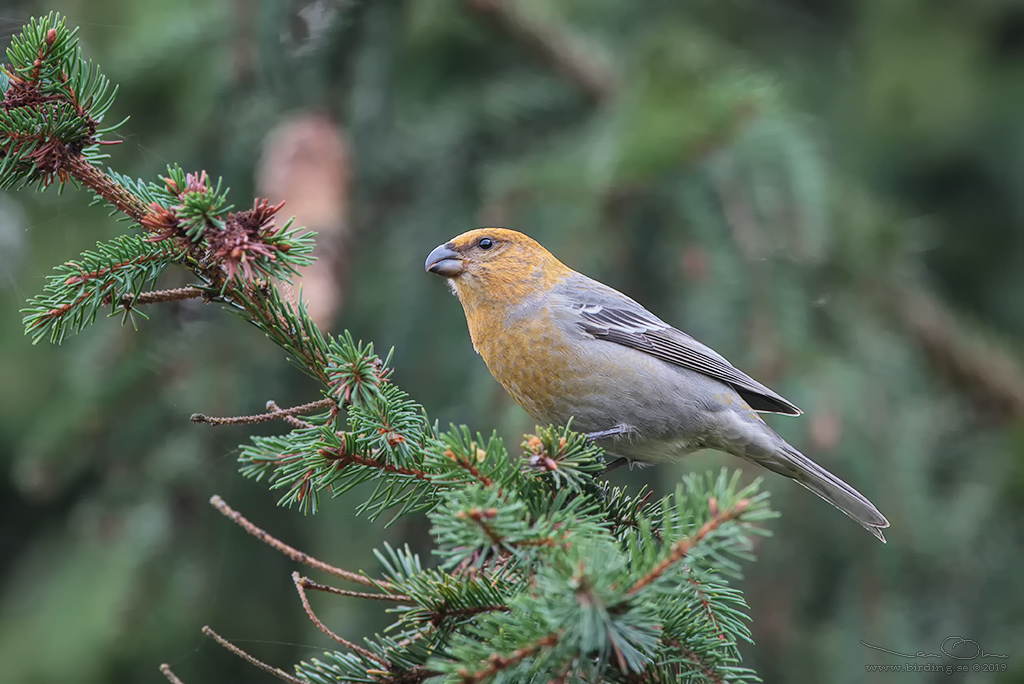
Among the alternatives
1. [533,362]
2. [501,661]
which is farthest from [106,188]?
[533,362]

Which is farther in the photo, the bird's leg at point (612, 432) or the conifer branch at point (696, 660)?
the bird's leg at point (612, 432)

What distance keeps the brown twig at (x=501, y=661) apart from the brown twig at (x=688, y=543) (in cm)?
20

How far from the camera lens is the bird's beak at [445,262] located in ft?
14.2

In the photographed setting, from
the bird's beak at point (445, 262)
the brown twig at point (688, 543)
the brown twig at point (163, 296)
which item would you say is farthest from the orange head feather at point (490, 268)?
the brown twig at point (688, 543)

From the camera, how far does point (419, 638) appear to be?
2.39 meters

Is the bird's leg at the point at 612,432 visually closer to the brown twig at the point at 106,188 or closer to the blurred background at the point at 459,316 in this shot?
the blurred background at the point at 459,316

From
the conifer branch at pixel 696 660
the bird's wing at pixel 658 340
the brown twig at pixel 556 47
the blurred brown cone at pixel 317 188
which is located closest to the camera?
the conifer branch at pixel 696 660

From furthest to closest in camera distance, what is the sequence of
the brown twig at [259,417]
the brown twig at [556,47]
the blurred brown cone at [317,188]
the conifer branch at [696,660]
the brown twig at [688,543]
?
the brown twig at [556,47] < the blurred brown cone at [317,188] < the brown twig at [259,417] < the conifer branch at [696,660] < the brown twig at [688,543]

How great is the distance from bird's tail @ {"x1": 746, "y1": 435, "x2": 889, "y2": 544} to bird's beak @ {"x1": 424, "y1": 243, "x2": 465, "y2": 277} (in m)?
1.62

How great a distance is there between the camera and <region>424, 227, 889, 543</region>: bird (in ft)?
12.9

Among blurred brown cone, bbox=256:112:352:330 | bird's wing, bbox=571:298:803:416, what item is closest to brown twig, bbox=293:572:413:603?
blurred brown cone, bbox=256:112:352:330

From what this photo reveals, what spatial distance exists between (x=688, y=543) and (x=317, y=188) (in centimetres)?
285

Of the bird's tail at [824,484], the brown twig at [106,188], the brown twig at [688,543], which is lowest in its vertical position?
the bird's tail at [824,484]
